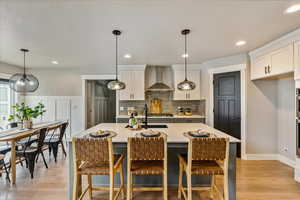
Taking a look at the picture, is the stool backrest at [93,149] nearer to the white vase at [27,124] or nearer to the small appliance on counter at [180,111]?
the white vase at [27,124]

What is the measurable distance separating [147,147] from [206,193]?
1354mm

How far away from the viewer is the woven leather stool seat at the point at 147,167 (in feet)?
6.14

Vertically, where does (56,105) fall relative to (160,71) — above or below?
below

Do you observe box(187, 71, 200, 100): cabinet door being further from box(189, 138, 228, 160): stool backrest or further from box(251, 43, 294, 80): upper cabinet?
box(189, 138, 228, 160): stool backrest

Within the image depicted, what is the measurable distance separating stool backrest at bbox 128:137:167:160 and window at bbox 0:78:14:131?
495 centimetres

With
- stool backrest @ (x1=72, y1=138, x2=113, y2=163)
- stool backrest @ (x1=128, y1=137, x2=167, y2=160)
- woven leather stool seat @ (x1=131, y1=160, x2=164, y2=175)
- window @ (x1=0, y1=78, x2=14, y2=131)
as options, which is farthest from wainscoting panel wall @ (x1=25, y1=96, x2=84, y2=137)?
stool backrest @ (x1=128, y1=137, x2=167, y2=160)

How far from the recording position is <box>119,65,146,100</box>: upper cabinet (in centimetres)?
479

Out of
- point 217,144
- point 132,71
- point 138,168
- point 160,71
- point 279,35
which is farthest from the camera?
point 160,71

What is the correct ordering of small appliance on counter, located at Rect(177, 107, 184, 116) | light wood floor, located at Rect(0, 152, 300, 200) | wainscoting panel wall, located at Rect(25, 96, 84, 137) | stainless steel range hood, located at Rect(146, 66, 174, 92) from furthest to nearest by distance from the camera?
wainscoting panel wall, located at Rect(25, 96, 84, 137)
small appliance on counter, located at Rect(177, 107, 184, 116)
stainless steel range hood, located at Rect(146, 66, 174, 92)
light wood floor, located at Rect(0, 152, 300, 200)

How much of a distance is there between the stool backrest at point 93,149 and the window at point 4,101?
4456 millimetres

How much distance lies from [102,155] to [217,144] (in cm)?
132

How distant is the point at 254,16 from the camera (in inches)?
81.4

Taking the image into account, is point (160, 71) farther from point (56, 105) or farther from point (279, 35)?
point (56, 105)

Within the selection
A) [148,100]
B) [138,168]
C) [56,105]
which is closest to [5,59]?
[56,105]
